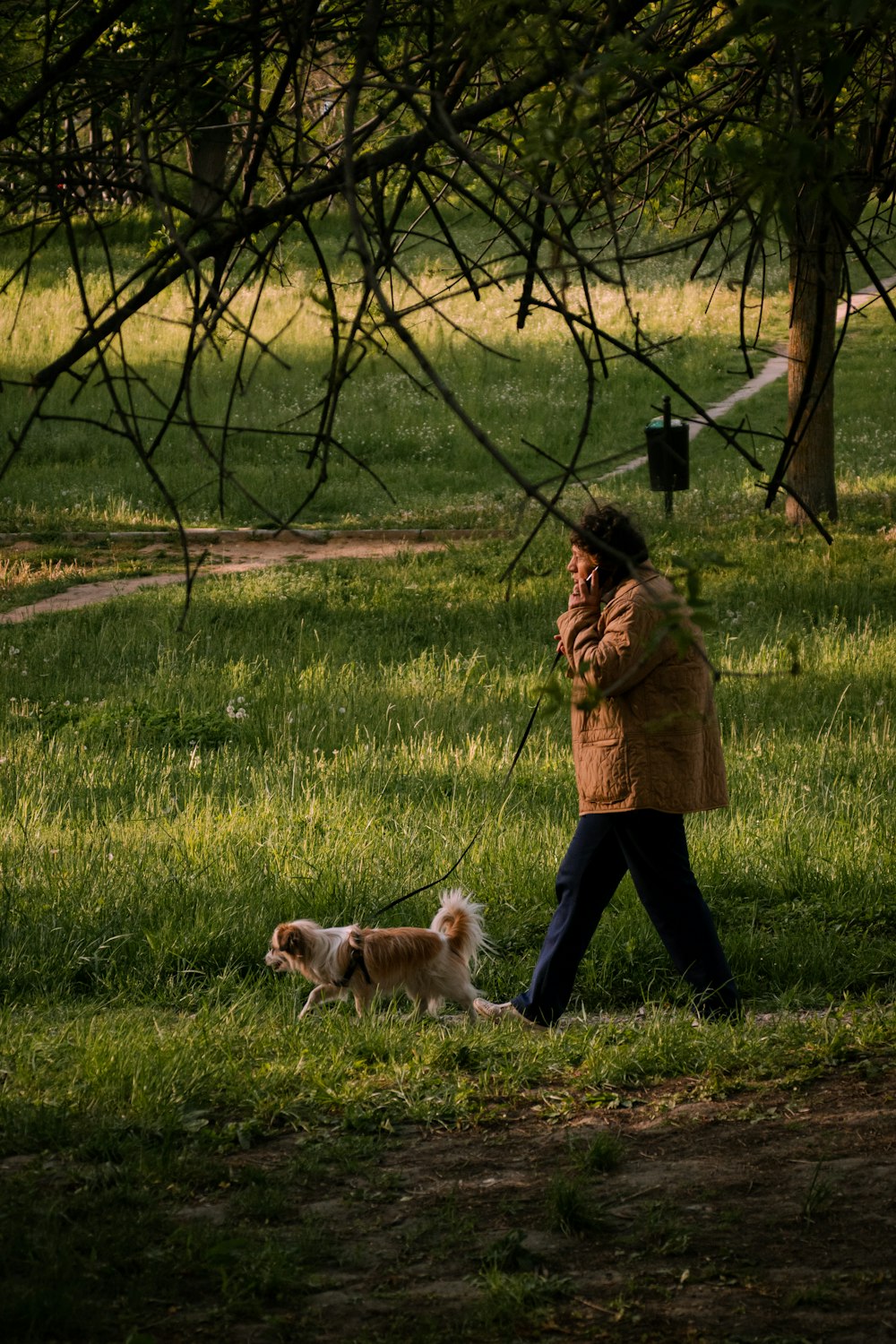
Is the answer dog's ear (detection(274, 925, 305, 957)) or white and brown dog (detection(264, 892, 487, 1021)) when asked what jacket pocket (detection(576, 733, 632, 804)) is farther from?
dog's ear (detection(274, 925, 305, 957))

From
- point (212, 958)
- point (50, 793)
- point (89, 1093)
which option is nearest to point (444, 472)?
point (50, 793)

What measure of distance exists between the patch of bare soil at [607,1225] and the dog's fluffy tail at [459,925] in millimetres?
1064

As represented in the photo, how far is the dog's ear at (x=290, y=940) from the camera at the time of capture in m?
5.50

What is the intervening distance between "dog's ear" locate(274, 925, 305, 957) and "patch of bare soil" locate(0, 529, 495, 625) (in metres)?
10.0

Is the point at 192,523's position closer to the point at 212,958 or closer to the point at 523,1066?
the point at 212,958

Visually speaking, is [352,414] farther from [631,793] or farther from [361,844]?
[631,793]

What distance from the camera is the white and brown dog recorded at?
550 centimetres

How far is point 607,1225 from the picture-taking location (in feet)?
12.5

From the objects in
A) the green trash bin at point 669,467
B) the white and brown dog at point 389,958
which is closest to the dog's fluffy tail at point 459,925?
the white and brown dog at point 389,958

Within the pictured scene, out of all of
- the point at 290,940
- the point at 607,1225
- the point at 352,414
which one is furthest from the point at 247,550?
the point at 607,1225

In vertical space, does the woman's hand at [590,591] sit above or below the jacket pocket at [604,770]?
above

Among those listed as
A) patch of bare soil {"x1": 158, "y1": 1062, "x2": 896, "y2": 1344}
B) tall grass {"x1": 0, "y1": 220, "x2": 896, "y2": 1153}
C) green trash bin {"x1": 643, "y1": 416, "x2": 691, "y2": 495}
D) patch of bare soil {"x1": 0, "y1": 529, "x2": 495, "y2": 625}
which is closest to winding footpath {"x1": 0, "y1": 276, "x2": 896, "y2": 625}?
patch of bare soil {"x1": 0, "y1": 529, "x2": 495, "y2": 625}

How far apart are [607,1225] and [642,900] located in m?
1.88

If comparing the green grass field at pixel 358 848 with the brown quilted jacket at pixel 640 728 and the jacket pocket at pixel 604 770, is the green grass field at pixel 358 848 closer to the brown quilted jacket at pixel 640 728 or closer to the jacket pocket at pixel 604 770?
the brown quilted jacket at pixel 640 728
